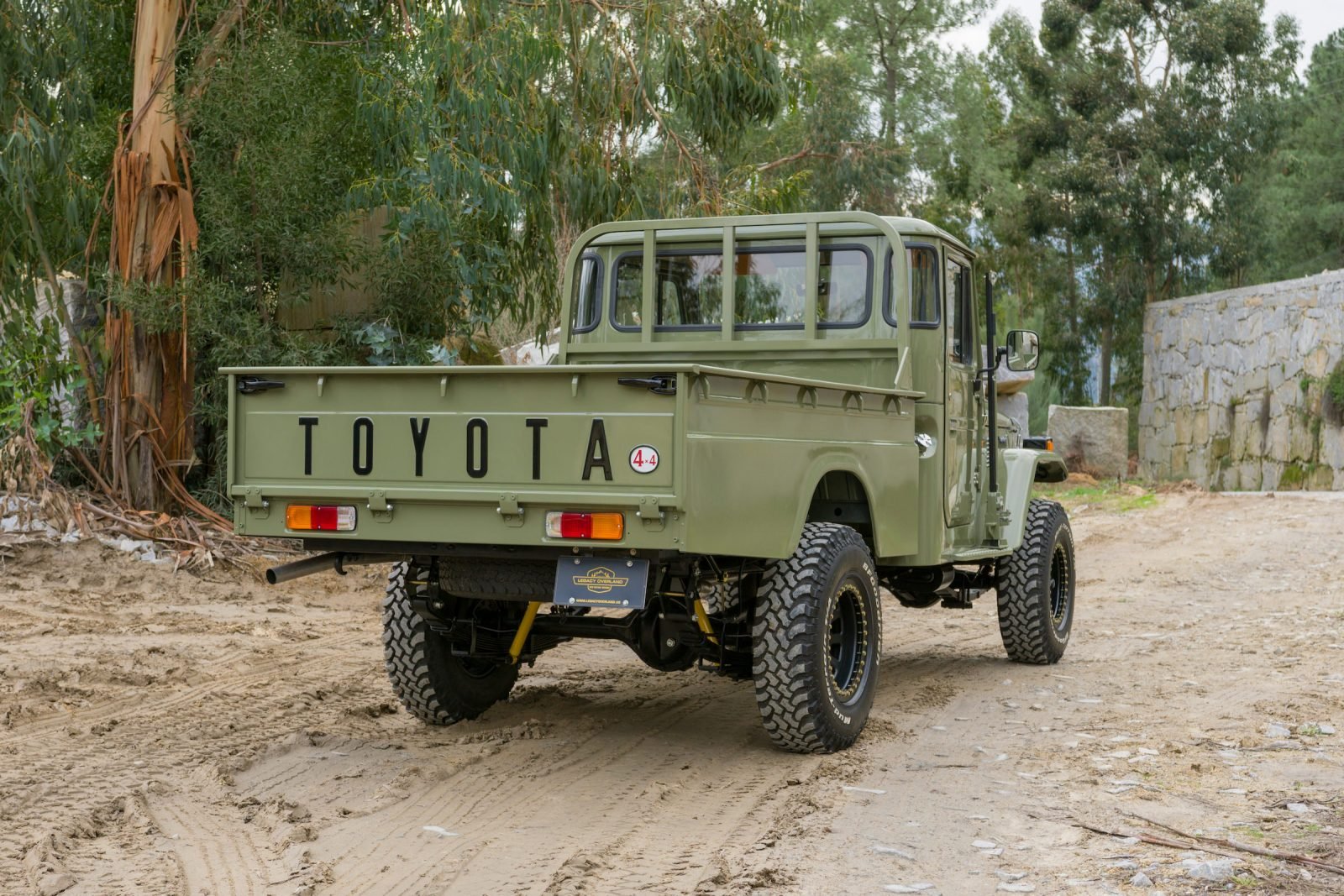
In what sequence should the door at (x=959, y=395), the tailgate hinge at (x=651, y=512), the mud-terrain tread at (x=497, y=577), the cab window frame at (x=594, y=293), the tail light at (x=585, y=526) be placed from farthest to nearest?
the cab window frame at (x=594, y=293) → the door at (x=959, y=395) → the mud-terrain tread at (x=497, y=577) → the tail light at (x=585, y=526) → the tailgate hinge at (x=651, y=512)

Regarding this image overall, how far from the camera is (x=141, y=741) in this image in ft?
20.2

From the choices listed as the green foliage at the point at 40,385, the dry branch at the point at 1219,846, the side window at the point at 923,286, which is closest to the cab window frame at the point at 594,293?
the side window at the point at 923,286

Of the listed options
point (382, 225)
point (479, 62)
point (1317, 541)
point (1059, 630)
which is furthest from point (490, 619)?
point (1317, 541)

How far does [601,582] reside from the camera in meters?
5.34

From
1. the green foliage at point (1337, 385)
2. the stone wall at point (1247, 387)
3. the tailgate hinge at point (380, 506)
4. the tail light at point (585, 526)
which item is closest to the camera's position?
the tail light at point (585, 526)

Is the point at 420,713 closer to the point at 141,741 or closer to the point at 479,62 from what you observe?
the point at 141,741

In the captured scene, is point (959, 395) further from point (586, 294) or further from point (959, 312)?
point (586, 294)

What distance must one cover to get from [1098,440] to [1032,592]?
599 inches

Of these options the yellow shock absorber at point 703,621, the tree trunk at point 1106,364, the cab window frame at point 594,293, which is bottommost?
the yellow shock absorber at point 703,621

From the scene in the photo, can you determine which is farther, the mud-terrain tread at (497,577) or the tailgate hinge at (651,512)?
the mud-terrain tread at (497,577)

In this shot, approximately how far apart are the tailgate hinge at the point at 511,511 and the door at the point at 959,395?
8.79ft

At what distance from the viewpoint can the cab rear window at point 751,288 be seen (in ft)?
23.3

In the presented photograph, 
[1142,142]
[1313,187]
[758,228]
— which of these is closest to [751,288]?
[758,228]

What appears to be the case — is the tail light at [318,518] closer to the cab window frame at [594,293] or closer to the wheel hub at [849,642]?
the wheel hub at [849,642]
